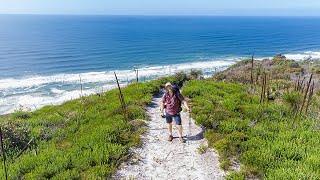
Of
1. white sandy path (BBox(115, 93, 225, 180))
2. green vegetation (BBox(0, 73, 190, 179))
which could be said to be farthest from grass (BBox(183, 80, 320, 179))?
green vegetation (BBox(0, 73, 190, 179))

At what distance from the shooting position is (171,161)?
877 centimetres

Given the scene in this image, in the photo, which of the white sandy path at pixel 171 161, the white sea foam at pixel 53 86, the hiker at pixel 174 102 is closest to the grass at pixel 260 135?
the white sandy path at pixel 171 161

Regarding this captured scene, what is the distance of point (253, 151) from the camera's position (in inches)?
349

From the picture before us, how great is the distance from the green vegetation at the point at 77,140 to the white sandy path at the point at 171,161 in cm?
45

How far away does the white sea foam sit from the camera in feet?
116

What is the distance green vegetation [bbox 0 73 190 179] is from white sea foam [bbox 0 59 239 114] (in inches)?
767

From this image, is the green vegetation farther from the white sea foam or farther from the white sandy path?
the white sea foam

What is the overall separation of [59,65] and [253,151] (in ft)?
180

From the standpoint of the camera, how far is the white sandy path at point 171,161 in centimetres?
806

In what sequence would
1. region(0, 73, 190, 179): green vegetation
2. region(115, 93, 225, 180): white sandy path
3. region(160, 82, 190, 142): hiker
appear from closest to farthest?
1. region(115, 93, 225, 180): white sandy path
2. region(0, 73, 190, 179): green vegetation
3. region(160, 82, 190, 142): hiker

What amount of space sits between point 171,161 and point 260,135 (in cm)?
373

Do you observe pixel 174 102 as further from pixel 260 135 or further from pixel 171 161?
pixel 260 135

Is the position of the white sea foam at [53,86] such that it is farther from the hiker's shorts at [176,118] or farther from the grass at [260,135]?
the hiker's shorts at [176,118]

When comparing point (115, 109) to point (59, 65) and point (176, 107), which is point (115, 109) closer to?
point (176, 107)
